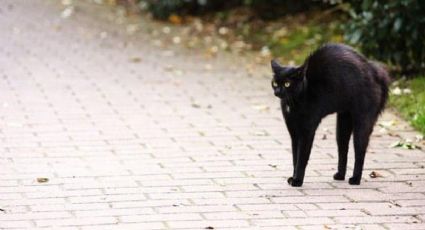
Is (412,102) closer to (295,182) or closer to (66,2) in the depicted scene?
(295,182)

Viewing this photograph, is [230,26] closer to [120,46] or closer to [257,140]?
[120,46]

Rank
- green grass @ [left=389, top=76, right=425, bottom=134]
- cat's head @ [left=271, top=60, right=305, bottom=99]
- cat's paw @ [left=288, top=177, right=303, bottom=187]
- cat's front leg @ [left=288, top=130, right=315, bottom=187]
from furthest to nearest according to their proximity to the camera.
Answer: green grass @ [left=389, top=76, right=425, bottom=134], cat's paw @ [left=288, top=177, right=303, bottom=187], cat's front leg @ [left=288, top=130, right=315, bottom=187], cat's head @ [left=271, top=60, right=305, bottom=99]

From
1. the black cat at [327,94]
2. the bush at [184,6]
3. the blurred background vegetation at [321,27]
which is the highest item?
the black cat at [327,94]

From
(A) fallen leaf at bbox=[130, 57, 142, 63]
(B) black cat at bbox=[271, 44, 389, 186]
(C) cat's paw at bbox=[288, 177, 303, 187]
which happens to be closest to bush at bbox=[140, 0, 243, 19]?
(A) fallen leaf at bbox=[130, 57, 142, 63]

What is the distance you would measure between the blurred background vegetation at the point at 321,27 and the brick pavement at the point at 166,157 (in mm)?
908

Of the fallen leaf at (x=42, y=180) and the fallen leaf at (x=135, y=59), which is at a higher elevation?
the fallen leaf at (x=42, y=180)

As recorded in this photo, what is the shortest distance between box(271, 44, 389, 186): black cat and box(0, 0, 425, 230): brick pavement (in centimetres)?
34

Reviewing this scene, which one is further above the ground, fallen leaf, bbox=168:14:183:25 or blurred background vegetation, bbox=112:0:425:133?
blurred background vegetation, bbox=112:0:425:133

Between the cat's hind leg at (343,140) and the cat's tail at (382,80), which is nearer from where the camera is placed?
the cat's tail at (382,80)

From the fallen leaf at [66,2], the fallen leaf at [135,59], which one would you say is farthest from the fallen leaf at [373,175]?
the fallen leaf at [66,2]

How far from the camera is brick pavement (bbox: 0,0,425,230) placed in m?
6.26

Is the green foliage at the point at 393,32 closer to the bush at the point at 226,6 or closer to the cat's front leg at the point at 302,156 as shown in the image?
the cat's front leg at the point at 302,156

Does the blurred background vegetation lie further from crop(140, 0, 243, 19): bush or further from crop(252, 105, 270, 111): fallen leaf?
crop(252, 105, 270, 111): fallen leaf

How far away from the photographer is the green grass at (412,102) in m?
9.17
